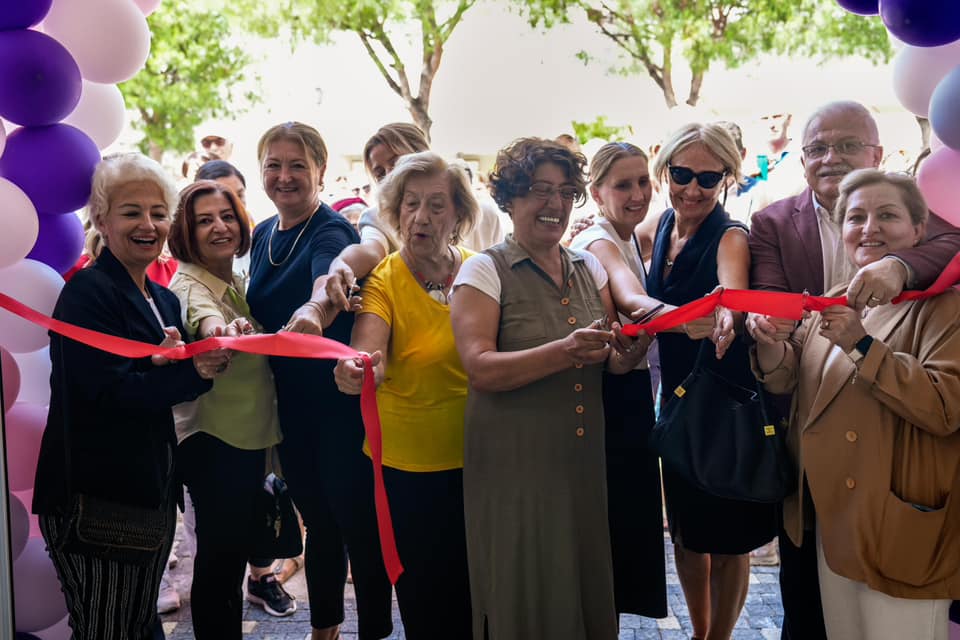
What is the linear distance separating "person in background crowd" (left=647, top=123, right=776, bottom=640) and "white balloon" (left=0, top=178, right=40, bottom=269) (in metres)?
2.27

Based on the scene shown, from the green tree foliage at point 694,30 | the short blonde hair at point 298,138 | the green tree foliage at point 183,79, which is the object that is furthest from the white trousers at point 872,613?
the green tree foliage at point 183,79

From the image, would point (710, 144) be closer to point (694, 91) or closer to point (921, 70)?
point (921, 70)

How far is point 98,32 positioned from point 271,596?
2.77m

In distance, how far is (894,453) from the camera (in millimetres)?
2268

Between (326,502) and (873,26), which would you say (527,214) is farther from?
(873,26)

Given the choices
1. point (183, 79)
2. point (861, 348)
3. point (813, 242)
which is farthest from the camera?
point (183, 79)

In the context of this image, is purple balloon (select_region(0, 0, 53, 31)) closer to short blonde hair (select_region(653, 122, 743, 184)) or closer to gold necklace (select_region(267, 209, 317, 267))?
gold necklace (select_region(267, 209, 317, 267))

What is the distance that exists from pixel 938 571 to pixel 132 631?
248cm

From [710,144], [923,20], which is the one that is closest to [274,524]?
[710,144]

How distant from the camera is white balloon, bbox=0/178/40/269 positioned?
2.54 meters

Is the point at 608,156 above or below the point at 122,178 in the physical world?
above

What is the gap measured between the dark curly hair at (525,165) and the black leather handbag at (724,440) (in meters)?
0.78

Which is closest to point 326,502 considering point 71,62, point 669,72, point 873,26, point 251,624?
point 251,624

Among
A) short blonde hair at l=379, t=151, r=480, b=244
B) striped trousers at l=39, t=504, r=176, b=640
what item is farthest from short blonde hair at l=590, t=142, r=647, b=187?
striped trousers at l=39, t=504, r=176, b=640
